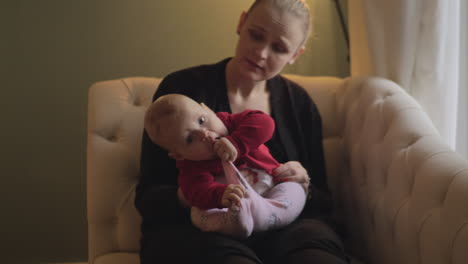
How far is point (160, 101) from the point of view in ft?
3.81

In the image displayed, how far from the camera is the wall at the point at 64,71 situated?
1.97m

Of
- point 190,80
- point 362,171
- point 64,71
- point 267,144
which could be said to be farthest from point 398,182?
point 64,71

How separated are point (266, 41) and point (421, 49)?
0.52 m

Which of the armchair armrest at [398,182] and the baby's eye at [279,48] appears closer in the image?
the armchair armrest at [398,182]

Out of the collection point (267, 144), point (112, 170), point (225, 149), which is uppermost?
point (225, 149)

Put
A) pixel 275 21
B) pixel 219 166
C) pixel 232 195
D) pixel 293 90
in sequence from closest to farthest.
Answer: pixel 232 195, pixel 219 166, pixel 275 21, pixel 293 90

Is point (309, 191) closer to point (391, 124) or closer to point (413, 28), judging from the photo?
point (391, 124)

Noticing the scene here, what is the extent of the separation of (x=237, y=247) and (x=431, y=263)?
0.42m

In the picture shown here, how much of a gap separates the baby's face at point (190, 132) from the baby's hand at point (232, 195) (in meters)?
0.11

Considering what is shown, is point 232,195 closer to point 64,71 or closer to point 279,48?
point 279,48

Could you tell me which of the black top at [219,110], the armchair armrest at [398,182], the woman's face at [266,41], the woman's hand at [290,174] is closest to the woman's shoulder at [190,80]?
the black top at [219,110]

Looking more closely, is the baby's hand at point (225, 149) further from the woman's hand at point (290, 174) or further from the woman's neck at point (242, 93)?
the woman's neck at point (242, 93)

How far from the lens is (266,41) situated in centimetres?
138

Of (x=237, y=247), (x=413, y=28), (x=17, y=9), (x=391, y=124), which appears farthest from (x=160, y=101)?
(x=17, y=9)
